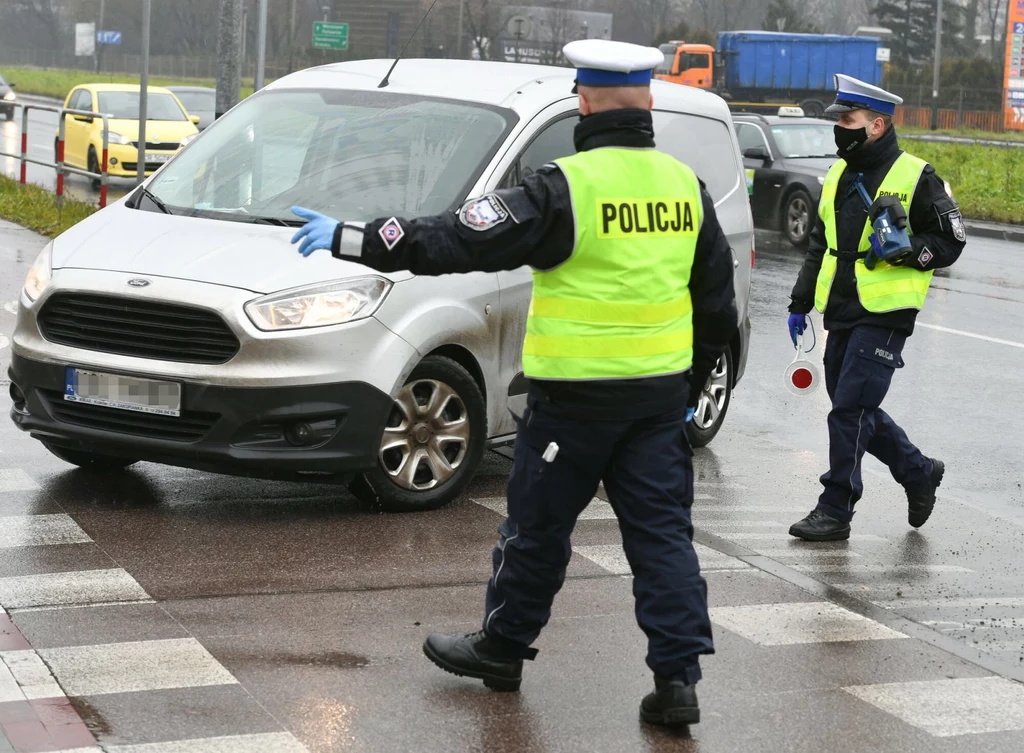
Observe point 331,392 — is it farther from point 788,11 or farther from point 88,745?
point 788,11

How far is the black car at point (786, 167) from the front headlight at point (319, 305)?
13943 millimetres

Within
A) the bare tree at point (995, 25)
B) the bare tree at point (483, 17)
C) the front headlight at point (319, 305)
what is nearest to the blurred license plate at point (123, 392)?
the front headlight at point (319, 305)

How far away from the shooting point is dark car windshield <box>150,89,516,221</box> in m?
6.93

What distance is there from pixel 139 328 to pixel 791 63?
50.5m

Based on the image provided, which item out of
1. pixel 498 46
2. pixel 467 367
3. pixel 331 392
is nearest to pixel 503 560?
pixel 331 392

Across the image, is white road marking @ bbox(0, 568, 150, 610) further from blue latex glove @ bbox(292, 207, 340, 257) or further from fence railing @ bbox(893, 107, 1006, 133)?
fence railing @ bbox(893, 107, 1006, 133)

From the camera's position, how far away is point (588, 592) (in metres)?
5.68

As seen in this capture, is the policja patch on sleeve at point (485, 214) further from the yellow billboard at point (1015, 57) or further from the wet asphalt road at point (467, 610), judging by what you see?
the yellow billboard at point (1015, 57)

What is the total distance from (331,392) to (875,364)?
217 cm

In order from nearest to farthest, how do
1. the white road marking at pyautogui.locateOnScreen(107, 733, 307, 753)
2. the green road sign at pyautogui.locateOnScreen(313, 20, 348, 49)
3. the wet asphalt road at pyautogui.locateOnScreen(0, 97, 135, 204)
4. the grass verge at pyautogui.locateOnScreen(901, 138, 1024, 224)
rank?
the white road marking at pyautogui.locateOnScreen(107, 733, 307, 753) < the wet asphalt road at pyautogui.locateOnScreen(0, 97, 135, 204) < the grass verge at pyautogui.locateOnScreen(901, 138, 1024, 224) < the green road sign at pyautogui.locateOnScreen(313, 20, 348, 49)

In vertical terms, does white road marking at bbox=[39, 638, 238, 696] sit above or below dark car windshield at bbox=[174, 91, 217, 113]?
below

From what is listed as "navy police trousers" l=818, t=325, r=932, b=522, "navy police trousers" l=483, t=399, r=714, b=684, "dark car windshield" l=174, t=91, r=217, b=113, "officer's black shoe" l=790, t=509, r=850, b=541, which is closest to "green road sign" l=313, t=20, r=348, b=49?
"dark car windshield" l=174, t=91, r=217, b=113

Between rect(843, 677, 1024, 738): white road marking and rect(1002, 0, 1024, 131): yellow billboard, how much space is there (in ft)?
147

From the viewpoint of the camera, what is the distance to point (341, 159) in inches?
281
